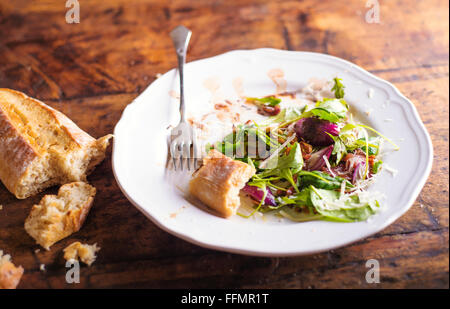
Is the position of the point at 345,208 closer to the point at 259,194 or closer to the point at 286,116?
the point at 259,194

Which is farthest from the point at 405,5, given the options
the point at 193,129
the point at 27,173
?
the point at 27,173

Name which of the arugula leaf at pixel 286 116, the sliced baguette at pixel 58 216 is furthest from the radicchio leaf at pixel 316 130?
the sliced baguette at pixel 58 216

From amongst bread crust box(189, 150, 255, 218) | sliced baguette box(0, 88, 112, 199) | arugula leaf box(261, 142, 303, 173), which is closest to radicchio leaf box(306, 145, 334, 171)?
arugula leaf box(261, 142, 303, 173)

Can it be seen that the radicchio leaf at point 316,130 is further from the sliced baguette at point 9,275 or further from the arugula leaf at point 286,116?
the sliced baguette at point 9,275

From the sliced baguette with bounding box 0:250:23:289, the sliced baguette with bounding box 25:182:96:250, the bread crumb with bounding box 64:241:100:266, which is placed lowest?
the sliced baguette with bounding box 0:250:23:289

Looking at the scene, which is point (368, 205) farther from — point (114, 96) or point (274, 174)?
point (114, 96)

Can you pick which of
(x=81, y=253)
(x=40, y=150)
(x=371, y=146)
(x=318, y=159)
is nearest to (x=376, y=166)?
(x=371, y=146)

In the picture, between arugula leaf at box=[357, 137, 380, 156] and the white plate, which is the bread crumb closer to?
the white plate
